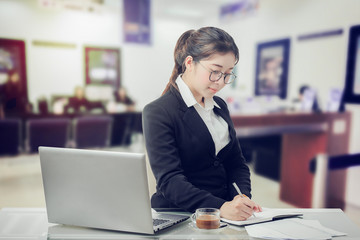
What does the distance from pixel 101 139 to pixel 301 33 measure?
10.9ft

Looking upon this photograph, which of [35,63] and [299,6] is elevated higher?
[299,6]

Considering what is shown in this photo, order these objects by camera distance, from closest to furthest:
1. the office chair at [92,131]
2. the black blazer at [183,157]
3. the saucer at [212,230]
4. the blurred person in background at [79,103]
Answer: the saucer at [212,230] < the black blazer at [183,157] < the office chair at [92,131] < the blurred person in background at [79,103]

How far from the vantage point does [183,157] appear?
4.70 ft

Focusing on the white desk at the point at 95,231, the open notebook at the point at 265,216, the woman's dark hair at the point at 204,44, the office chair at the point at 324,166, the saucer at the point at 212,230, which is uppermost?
the woman's dark hair at the point at 204,44

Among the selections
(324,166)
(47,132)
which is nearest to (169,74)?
(324,166)

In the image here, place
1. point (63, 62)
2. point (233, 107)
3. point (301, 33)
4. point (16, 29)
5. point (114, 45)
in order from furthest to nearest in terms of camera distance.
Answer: point (114, 45) → point (63, 62) → point (16, 29) → point (301, 33) → point (233, 107)

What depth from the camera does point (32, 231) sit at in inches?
46.9

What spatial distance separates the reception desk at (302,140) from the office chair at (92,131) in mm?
2247

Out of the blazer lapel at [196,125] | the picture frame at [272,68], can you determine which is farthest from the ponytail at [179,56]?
the picture frame at [272,68]

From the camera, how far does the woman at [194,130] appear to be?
1337mm

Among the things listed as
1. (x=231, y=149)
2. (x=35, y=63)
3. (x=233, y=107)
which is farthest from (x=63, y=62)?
(x=231, y=149)

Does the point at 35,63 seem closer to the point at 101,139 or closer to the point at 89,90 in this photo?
the point at 89,90

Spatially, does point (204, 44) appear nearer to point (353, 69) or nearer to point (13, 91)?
point (353, 69)

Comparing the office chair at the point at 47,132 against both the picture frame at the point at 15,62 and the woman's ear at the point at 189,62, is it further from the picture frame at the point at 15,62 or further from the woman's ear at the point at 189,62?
the woman's ear at the point at 189,62
